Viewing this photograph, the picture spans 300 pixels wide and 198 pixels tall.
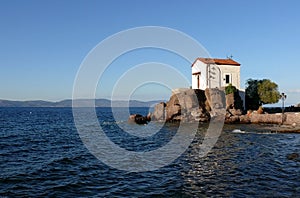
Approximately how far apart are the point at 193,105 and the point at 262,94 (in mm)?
23462

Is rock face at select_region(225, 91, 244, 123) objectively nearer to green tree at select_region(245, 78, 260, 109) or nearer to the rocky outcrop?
the rocky outcrop

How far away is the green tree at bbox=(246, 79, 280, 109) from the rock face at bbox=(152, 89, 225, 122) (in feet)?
45.3

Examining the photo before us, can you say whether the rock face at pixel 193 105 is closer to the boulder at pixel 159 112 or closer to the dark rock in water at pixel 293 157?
the boulder at pixel 159 112

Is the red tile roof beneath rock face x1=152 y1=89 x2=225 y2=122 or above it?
above

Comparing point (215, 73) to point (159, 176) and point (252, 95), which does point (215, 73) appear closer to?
point (252, 95)

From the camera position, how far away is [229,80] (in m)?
73.8

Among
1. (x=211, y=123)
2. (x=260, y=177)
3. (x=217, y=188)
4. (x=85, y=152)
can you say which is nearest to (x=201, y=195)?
(x=217, y=188)

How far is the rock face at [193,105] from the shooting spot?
65.6 metres

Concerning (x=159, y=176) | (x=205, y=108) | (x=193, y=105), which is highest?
(x=193, y=105)

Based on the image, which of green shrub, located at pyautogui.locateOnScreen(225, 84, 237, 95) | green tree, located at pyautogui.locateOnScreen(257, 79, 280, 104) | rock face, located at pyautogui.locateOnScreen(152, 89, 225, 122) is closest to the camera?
rock face, located at pyautogui.locateOnScreen(152, 89, 225, 122)

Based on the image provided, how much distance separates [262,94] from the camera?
7719 cm

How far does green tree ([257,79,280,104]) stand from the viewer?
7649 centimetres

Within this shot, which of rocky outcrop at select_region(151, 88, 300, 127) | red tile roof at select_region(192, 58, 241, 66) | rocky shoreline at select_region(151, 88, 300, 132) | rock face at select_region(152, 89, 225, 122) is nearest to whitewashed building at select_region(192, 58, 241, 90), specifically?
red tile roof at select_region(192, 58, 241, 66)

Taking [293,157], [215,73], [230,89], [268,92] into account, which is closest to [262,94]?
[268,92]
